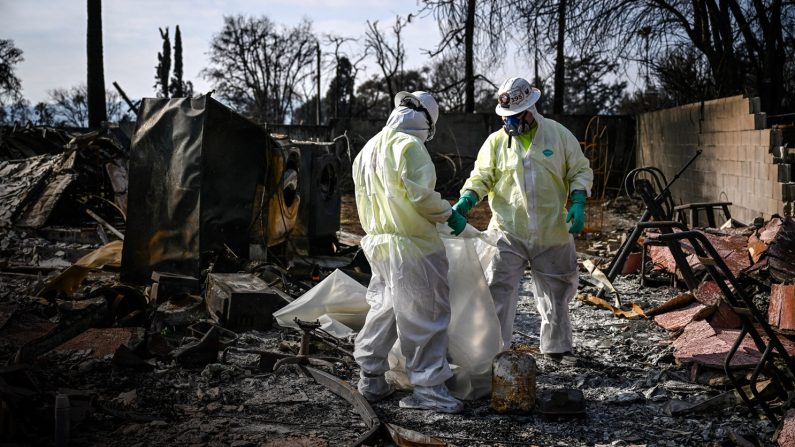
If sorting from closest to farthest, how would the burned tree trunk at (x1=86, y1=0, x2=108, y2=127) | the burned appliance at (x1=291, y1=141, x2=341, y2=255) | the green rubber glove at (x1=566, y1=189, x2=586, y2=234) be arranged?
the green rubber glove at (x1=566, y1=189, x2=586, y2=234)
the burned appliance at (x1=291, y1=141, x2=341, y2=255)
the burned tree trunk at (x1=86, y1=0, x2=108, y2=127)

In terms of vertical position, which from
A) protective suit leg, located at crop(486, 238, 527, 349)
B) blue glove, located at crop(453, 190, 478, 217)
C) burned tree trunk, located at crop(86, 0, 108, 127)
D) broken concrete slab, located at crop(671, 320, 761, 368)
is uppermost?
burned tree trunk, located at crop(86, 0, 108, 127)

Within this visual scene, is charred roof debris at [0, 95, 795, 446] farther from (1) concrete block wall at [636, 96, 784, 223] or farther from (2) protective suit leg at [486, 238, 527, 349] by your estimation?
(1) concrete block wall at [636, 96, 784, 223]

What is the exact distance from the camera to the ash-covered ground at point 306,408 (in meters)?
3.85

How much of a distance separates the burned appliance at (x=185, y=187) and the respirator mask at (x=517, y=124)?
3210 millimetres

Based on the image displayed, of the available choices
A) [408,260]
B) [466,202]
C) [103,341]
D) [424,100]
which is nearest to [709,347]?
[466,202]

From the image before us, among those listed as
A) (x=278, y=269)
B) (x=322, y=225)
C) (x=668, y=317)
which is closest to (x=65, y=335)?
(x=278, y=269)

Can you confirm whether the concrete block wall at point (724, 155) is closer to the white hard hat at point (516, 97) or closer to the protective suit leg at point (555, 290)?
the protective suit leg at point (555, 290)

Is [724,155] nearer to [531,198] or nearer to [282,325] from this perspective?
[531,198]

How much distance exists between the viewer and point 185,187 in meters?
7.28

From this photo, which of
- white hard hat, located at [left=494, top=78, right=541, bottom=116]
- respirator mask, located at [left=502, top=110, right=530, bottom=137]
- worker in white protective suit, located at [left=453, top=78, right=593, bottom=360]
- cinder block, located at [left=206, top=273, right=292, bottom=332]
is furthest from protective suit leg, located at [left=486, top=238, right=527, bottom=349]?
cinder block, located at [left=206, top=273, right=292, bottom=332]

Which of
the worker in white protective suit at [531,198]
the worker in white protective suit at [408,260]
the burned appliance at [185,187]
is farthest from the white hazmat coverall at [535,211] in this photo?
the burned appliance at [185,187]

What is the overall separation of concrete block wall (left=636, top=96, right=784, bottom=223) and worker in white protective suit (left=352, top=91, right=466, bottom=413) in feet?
19.2

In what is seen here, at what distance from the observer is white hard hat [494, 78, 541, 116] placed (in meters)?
5.23

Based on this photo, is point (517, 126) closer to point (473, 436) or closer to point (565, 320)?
point (565, 320)
